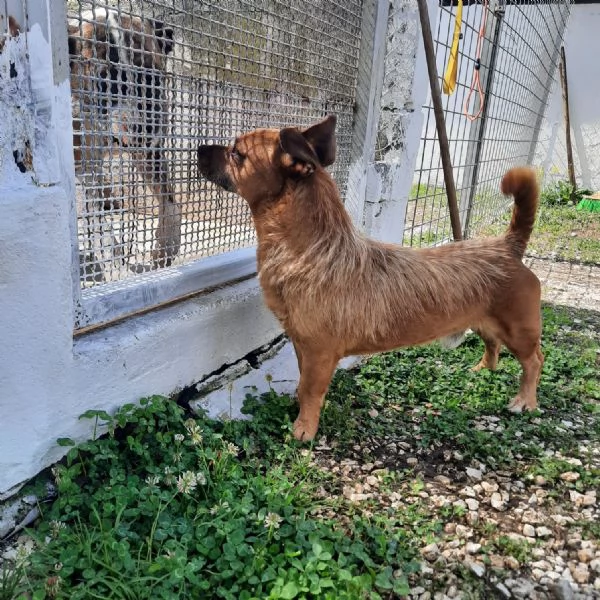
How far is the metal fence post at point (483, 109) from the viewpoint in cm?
583

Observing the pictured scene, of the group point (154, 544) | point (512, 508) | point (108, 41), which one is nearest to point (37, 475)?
point (154, 544)

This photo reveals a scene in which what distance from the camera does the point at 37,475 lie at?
2172 mm

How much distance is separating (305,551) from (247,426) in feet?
2.98

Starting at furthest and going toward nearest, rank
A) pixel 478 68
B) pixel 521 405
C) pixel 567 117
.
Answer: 1. pixel 567 117
2. pixel 478 68
3. pixel 521 405

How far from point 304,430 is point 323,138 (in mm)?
1483

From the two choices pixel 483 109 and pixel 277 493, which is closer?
pixel 277 493

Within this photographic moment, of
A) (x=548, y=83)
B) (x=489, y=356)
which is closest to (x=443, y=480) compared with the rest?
(x=489, y=356)

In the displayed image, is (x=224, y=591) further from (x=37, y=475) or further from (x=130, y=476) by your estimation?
(x=37, y=475)

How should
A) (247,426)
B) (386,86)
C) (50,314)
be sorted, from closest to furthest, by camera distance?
(50,314), (247,426), (386,86)

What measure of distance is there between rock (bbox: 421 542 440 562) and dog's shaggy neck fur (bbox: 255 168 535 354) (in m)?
1.03

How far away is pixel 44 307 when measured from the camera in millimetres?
2059

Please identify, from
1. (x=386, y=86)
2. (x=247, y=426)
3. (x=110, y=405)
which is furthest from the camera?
(x=386, y=86)

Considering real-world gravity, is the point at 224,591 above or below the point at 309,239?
below

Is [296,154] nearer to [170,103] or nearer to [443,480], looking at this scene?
[170,103]
